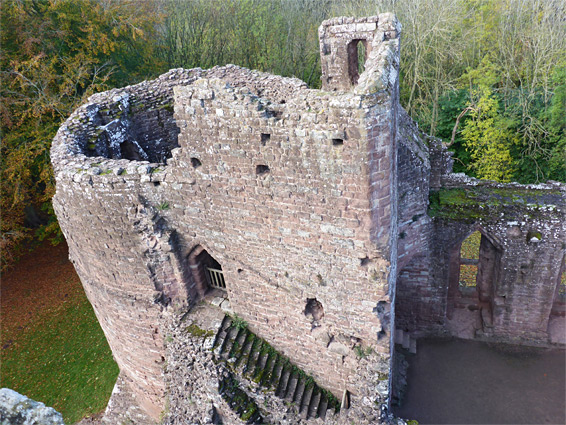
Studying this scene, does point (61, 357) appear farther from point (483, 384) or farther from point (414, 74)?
point (414, 74)

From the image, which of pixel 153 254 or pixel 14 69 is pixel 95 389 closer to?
pixel 153 254

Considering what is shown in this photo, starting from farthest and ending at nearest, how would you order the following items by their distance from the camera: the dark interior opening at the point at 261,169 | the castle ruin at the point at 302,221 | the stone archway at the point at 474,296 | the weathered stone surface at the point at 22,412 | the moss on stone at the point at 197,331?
the stone archway at the point at 474,296 < the moss on stone at the point at 197,331 < the dark interior opening at the point at 261,169 < the castle ruin at the point at 302,221 < the weathered stone surface at the point at 22,412

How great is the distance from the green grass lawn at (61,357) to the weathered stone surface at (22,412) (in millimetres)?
9794

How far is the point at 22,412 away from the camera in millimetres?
3988

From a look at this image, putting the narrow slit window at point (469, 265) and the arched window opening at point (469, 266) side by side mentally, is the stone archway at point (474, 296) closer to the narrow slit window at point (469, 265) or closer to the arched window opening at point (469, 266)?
the arched window opening at point (469, 266)

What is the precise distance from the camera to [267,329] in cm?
870

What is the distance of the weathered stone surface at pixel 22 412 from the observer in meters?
3.94

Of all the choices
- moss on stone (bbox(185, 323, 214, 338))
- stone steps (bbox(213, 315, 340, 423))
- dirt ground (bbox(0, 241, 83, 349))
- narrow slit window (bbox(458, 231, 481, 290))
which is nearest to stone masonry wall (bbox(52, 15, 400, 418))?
stone steps (bbox(213, 315, 340, 423))

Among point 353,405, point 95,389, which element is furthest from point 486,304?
point 95,389

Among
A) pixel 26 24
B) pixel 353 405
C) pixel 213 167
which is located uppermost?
pixel 26 24

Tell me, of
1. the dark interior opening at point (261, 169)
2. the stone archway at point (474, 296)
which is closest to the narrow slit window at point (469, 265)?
the stone archway at point (474, 296)

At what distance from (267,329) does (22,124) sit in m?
13.4

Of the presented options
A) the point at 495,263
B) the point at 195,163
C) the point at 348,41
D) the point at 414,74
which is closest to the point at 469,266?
the point at 495,263

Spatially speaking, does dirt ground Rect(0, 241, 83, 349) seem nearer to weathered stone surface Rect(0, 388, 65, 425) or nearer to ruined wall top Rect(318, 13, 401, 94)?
ruined wall top Rect(318, 13, 401, 94)
